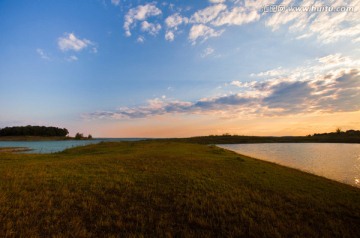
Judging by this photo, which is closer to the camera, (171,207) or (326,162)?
(171,207)

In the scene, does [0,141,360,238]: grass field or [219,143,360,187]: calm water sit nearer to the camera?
[0,141,360,238]: grass field

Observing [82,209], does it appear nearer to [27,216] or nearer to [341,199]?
[27,216]

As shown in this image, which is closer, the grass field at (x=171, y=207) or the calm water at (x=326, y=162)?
the grass field at (x=171, y=207)

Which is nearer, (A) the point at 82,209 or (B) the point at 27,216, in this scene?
(B) the point at 27,216

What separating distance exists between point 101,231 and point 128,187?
18.9ft

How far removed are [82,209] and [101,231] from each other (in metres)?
2.61

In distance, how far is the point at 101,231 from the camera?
333 inches

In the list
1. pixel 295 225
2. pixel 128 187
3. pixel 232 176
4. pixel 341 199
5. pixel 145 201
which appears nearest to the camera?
pixel 295 225

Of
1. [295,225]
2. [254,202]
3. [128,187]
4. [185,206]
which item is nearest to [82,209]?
[128,187]

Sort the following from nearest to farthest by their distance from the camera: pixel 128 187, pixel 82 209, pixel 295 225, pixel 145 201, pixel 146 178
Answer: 1. pixel 295 225
2. pixel 82 209
3. pixel 145 201
4. pixel 128 187
5. pixel 146 178

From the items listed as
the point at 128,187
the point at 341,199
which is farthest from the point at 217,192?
the point at 341,199

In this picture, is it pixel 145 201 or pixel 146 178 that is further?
pixel 146 178

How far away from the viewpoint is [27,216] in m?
9.48

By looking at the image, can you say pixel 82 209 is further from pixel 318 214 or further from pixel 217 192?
pixel 318 214
